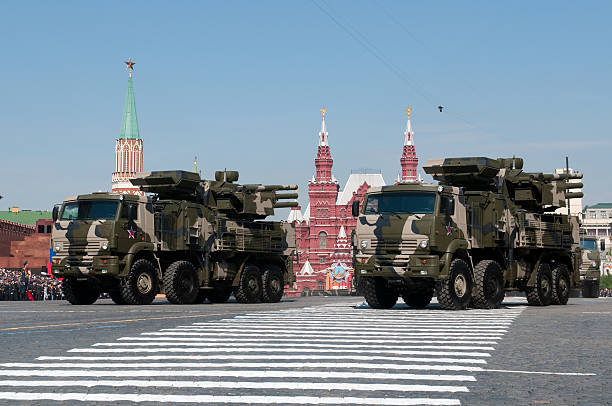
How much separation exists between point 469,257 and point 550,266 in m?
5.56

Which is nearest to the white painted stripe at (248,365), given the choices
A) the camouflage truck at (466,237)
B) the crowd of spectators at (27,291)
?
the camouflage truck at (466,237)

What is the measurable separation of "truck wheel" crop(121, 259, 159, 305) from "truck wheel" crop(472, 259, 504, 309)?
9.74 metres

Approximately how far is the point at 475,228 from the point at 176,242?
938 centimetres

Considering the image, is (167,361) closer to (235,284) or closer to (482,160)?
(482,160)

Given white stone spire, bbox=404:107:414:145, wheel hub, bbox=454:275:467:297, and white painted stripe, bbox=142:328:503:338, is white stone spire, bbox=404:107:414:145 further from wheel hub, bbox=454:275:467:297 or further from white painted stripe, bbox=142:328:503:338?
white painted stripe, bbox=142:328:503:338

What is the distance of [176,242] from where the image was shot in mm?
27875

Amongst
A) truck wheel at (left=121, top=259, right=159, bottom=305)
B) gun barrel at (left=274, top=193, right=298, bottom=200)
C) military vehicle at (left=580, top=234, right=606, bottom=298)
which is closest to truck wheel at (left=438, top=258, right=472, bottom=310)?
truck wheel at (left=121, top=259, right=159, bottom=305)

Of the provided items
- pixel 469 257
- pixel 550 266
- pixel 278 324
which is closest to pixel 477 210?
pixel 469 257

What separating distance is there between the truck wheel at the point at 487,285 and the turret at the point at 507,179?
2.56 meters

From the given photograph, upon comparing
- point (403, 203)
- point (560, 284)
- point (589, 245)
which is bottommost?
point (560, 284)

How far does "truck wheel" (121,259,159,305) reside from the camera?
26422 millimetres

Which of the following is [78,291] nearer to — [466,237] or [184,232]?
[184,232]

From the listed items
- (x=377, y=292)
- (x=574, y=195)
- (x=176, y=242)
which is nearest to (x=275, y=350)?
(x=377, y=292)

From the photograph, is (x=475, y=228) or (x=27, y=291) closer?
(x=475, y=228)
